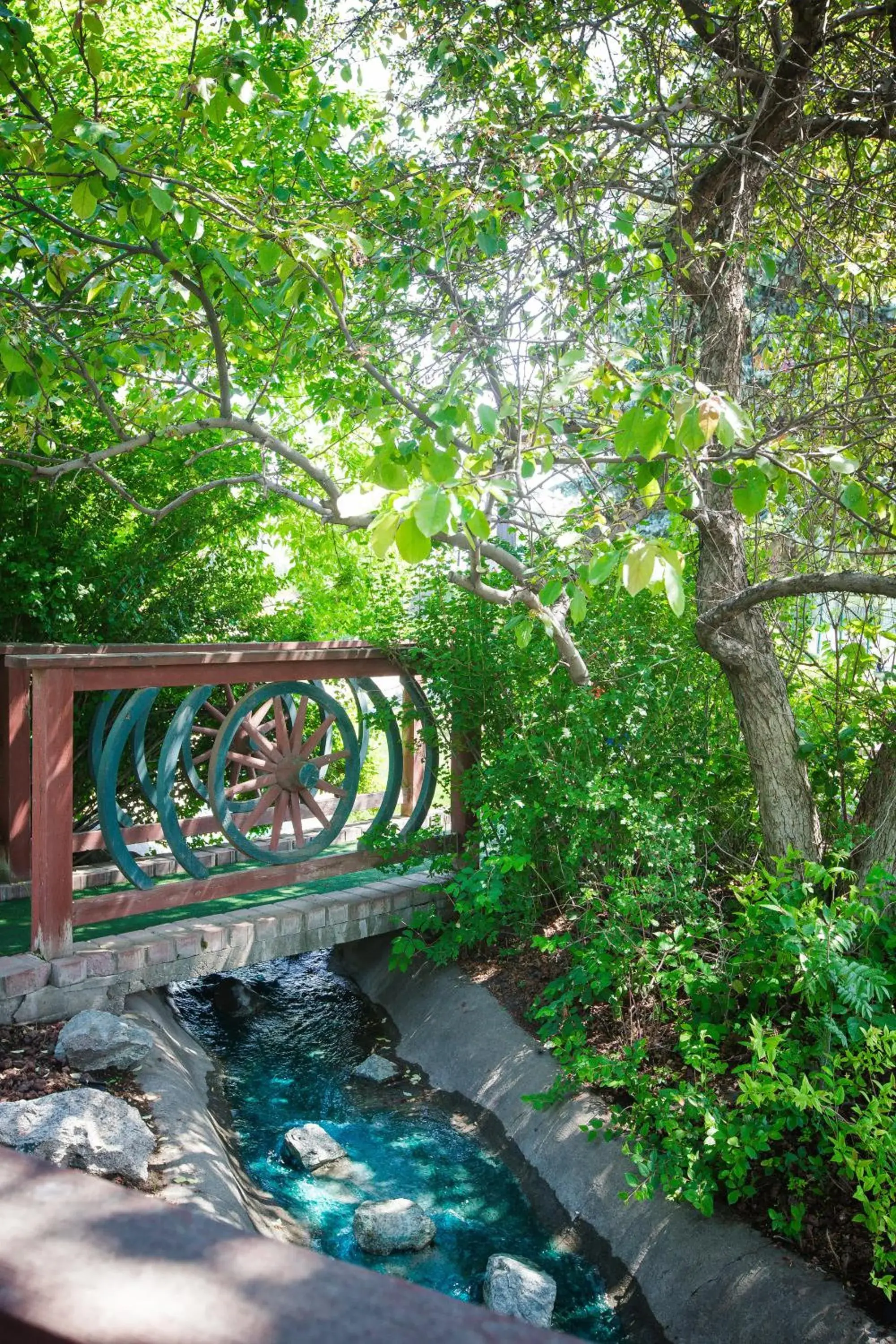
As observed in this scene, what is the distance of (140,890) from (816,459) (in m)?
3.43

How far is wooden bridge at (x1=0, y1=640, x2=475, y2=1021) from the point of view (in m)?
4.39

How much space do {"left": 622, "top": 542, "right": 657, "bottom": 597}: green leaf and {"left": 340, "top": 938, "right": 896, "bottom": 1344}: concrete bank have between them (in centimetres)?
212

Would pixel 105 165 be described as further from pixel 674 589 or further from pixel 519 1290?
pixel 519 1290

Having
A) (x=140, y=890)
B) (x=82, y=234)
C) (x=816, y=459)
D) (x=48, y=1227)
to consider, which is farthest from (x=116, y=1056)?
(x=48, y=1227)

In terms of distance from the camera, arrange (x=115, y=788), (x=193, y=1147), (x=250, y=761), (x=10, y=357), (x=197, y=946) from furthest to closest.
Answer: (x=250, y=761) < (x=197, y=946) < (x=115, y=788) < (x=193, y=1147) < (x=10, y=357)

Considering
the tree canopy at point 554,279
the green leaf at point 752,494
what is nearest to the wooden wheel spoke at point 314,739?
the tree canopy at point 554,279

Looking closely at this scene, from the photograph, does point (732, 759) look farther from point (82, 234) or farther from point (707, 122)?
point (82, 234)

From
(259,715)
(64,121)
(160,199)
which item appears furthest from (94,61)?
Result: (259,715)

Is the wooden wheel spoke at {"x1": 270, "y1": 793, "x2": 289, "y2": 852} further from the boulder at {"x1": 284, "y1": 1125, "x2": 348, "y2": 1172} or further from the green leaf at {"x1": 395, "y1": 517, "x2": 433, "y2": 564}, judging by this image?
the green leaf at {"x1": 395, "y1": 517, "x2": 433, "y2": 564}

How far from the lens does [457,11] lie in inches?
215

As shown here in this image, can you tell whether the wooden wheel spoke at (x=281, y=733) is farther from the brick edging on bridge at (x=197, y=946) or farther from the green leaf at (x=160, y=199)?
the green leaf at (x=160, y=199)

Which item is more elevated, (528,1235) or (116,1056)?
(116,1056)

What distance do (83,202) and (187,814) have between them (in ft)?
16.1

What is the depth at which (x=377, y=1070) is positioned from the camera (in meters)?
5.14
